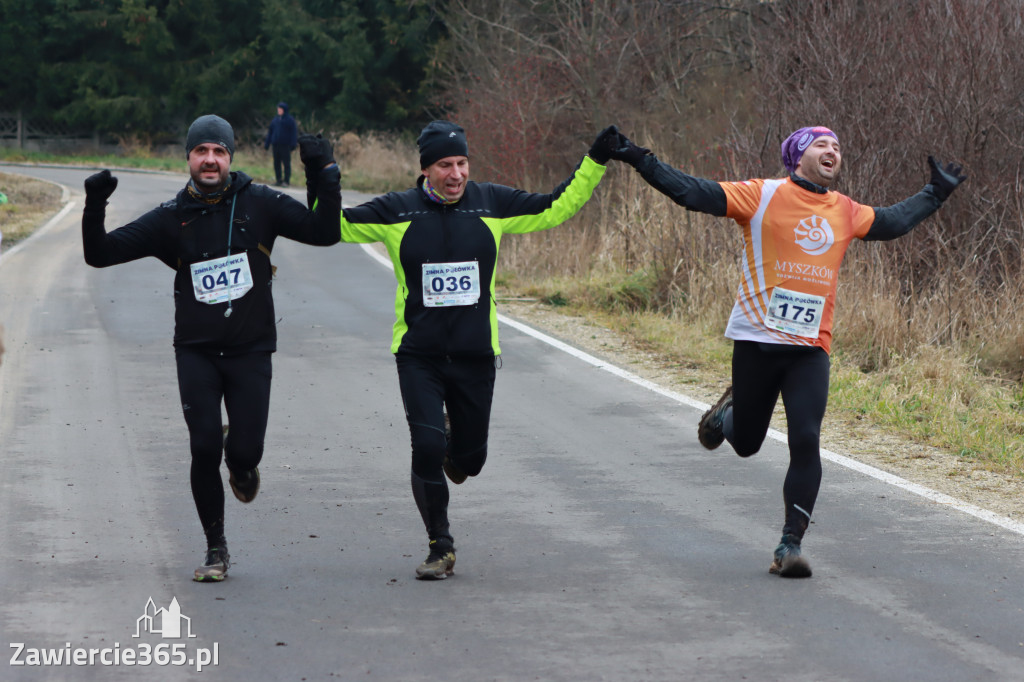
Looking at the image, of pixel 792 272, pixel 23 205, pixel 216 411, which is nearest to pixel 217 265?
pixel 216 411

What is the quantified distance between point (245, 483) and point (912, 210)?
10.4 ft

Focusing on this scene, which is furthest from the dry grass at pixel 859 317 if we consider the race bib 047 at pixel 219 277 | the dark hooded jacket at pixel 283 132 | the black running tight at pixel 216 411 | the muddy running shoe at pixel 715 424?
the dark hooded jacket at pixel 283 132

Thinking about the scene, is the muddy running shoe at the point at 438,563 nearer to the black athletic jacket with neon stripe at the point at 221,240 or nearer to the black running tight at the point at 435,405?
the black running tight at the point at 435,405

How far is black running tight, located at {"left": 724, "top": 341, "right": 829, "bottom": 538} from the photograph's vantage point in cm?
615

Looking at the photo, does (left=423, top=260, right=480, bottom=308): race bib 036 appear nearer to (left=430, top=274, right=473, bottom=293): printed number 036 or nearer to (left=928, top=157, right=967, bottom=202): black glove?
(left=430, top=274, right=473, bottom=293): printed number 036

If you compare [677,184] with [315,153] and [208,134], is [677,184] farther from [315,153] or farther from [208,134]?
[208,134]

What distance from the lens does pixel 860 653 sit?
508 cm

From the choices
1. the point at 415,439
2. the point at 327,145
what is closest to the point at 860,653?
the point at 415,439

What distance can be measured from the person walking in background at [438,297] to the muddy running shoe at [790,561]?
1.35 m

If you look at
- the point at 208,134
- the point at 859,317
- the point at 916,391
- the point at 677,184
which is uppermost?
the point at 208,134

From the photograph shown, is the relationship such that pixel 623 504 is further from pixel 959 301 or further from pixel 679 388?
pixel 959 301

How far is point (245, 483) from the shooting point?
621 cm

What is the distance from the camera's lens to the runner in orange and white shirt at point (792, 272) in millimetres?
6191

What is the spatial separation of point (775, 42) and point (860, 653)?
434 inches
